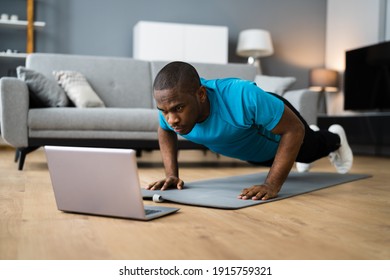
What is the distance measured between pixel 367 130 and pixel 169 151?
→ 374cm

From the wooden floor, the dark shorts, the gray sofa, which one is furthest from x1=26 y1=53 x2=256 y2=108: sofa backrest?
the wooden floor

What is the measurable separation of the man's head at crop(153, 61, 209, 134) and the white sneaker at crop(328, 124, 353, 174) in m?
1.27

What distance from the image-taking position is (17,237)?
1.11 m

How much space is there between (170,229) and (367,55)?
477cm

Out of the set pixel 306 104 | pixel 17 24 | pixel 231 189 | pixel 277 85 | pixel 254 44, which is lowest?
pixel 231 189

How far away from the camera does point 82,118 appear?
10.1ft

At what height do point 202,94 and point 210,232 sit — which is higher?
point 202,94

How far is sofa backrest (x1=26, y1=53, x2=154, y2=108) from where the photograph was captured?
3.75 m

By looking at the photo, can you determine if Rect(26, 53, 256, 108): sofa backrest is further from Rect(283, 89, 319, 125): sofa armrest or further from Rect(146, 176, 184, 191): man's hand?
Rect(146, 176, 184, 191): man's hand

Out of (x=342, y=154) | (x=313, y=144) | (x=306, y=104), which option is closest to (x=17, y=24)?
(x=306, y=104)

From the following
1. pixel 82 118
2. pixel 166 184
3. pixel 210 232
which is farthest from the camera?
pixel 82 118

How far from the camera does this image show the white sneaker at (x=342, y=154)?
102 inches

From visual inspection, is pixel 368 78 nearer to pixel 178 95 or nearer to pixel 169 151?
pixel 169 151
